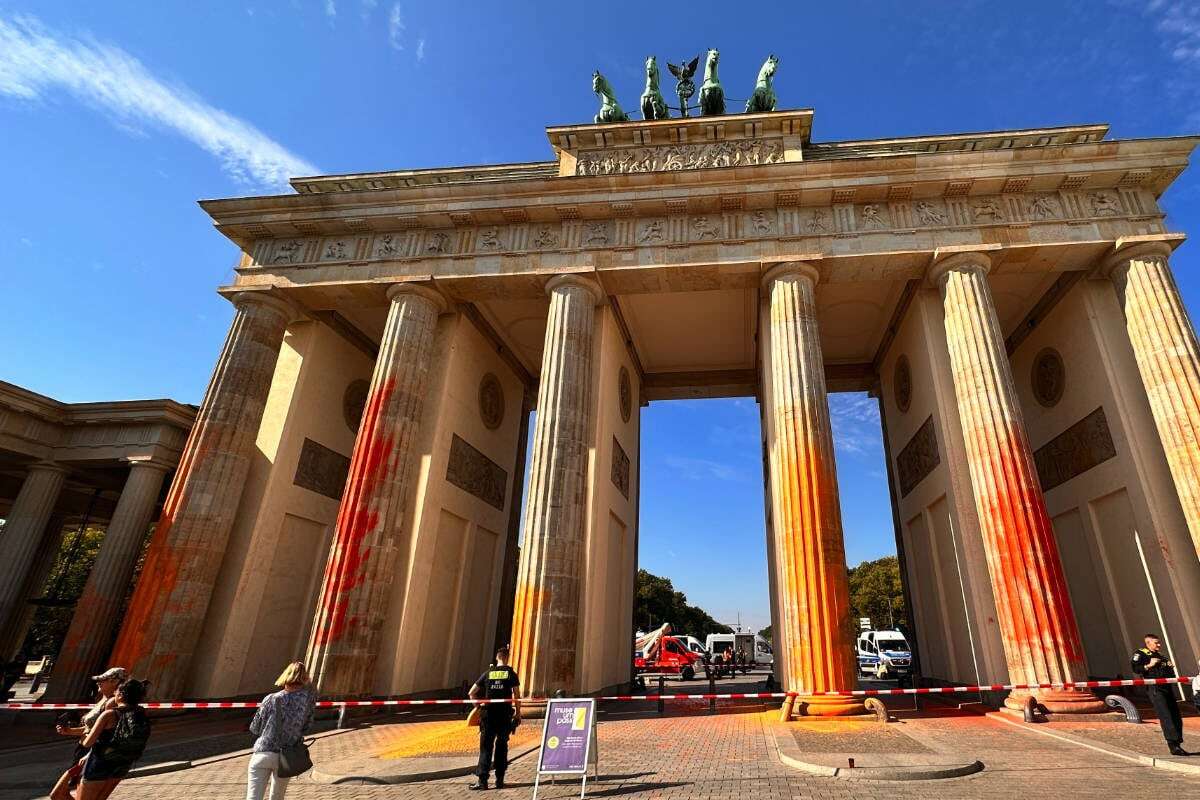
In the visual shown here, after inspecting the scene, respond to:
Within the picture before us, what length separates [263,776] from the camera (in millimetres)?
4438

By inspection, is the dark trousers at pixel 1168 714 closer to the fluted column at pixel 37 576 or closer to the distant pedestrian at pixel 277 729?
the distant pedestrian at pixel 277 729

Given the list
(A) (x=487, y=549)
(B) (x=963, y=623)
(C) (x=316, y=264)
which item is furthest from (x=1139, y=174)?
(C) (x=316, y=264)

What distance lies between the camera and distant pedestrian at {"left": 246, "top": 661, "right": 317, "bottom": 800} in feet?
14.5

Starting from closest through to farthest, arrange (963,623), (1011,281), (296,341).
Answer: (963,623) < (1011,281) < (296,341)

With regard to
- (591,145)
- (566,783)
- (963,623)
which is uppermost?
(591,145)

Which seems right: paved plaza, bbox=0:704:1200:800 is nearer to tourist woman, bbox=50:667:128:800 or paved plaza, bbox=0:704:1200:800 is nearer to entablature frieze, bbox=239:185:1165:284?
tourist woman, bbox=50:667:128:800

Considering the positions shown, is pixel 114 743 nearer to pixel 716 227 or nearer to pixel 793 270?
pixel 793 270

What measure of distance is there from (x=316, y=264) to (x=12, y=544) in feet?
39.9

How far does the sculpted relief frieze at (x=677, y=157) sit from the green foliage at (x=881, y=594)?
50065 mm

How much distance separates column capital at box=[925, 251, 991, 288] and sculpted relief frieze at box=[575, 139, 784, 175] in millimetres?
4904

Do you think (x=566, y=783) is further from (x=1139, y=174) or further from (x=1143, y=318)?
(x=1139, y=174)

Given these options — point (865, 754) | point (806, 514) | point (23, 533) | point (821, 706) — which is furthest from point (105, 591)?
point (865, 754)

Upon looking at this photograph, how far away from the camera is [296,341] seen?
52.6ft

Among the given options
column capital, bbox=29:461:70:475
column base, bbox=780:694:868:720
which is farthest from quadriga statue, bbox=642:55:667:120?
column capital, bbox=29:461:70:475
